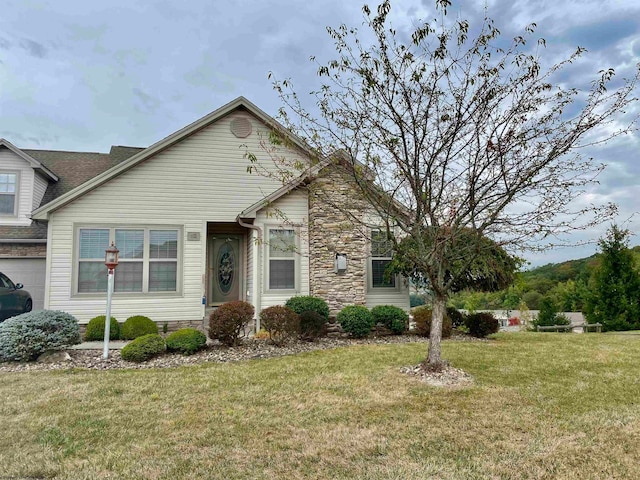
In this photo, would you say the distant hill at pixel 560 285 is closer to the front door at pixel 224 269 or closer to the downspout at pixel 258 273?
the front door at pixel 224 269

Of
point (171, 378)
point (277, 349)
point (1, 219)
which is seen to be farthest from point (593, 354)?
point (1, 219)

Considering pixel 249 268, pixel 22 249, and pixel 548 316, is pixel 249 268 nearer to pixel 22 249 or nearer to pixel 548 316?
pixel 22 249

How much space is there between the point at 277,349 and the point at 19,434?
4731 millimetres

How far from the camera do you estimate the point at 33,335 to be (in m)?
7.37

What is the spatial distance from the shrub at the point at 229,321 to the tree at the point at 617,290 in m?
14.8

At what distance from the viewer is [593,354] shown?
8078 mm

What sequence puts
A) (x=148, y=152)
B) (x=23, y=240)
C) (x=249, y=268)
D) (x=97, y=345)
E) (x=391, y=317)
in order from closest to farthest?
(x=97, y=345) < (x=391, y=317) < (x=148, y=152) < (x=249, y=268) < (x=23, y=240)

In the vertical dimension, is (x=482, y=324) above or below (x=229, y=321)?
below

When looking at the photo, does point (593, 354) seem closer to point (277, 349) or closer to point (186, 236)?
point (277, 349)

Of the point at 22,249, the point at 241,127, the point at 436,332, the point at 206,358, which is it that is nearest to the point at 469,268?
the point at 436,332

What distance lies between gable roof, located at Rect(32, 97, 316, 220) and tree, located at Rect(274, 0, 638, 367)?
163 inches

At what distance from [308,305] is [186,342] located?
9.83ft

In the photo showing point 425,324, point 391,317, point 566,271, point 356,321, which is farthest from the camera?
point 566,271

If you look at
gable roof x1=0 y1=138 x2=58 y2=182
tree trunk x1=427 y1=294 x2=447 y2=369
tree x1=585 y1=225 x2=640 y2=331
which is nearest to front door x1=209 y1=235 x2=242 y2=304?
gable roof x1=0 y1=138 x2=58 y2=182
